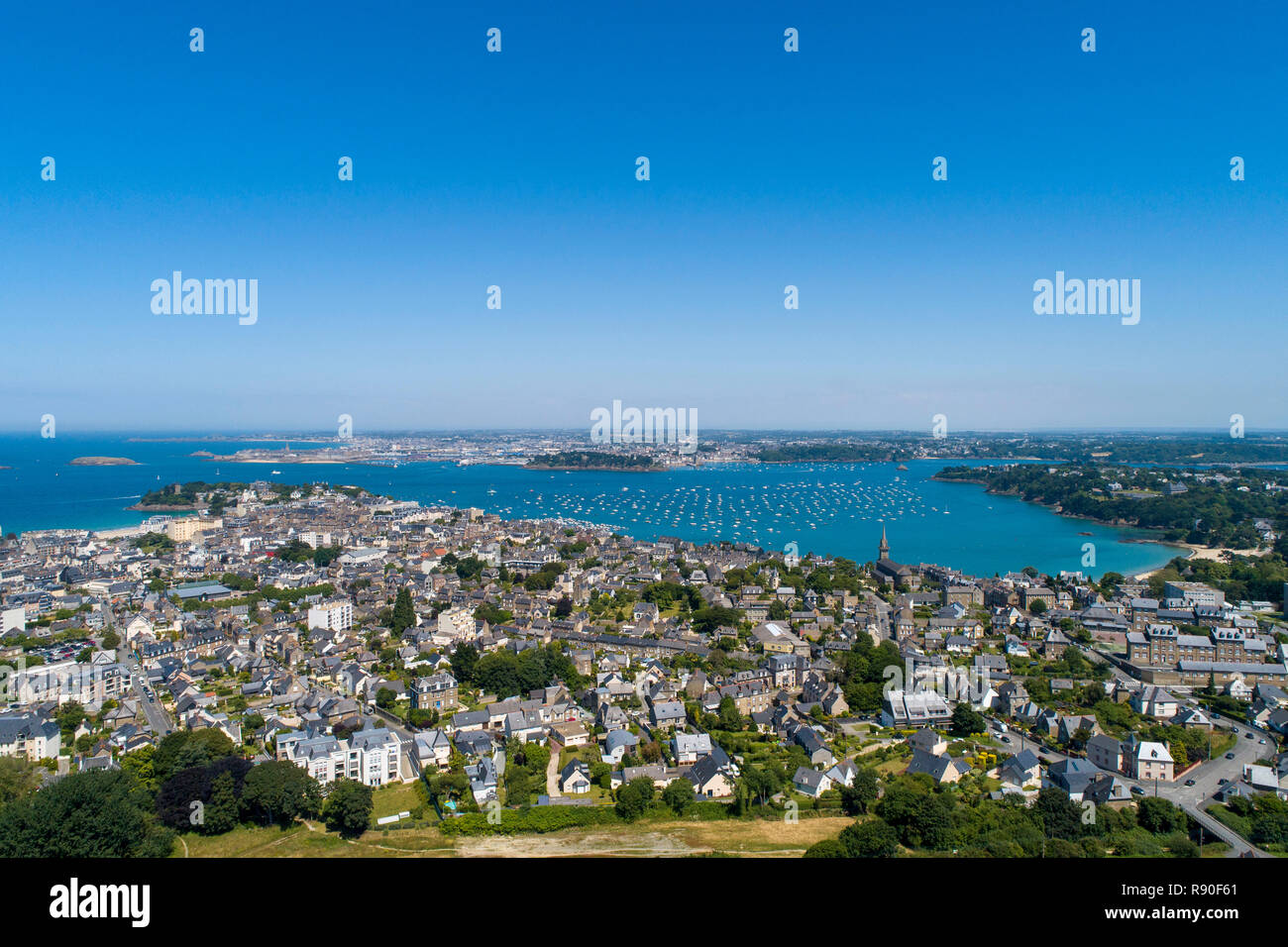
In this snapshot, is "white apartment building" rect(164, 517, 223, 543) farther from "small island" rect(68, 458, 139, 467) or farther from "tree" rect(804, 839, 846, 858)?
"small island" rect(68, 458, 139, 467)

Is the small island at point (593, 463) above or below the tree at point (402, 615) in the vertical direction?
above

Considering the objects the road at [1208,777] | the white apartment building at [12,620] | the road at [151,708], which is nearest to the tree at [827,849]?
the road at [1208,777]

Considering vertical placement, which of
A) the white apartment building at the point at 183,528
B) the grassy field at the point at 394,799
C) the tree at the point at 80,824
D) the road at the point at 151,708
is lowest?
the grassy field at the point at 394,799

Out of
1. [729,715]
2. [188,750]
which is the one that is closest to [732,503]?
[729,715]

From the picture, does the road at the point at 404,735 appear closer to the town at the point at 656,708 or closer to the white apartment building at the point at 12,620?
the town at the point at 656,708

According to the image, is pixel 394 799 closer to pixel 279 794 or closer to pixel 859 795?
pixel 279 794
